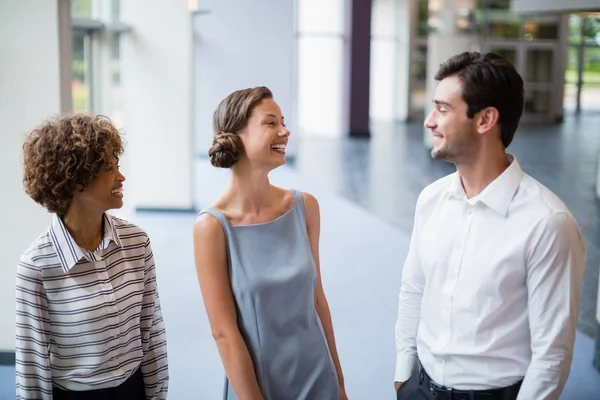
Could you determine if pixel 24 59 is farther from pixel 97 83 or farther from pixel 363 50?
pixel 363 50

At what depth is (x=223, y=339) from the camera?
2.32 meters

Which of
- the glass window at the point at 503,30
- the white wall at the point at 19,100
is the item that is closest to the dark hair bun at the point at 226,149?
the white wall at the point at 19,100

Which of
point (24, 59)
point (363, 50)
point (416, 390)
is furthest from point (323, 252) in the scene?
point (363, 50)

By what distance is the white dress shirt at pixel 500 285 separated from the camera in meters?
2.02

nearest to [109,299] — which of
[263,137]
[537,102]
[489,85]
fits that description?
[263,137]

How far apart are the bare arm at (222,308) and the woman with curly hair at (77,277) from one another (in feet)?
0.68

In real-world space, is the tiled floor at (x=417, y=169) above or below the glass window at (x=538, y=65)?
below

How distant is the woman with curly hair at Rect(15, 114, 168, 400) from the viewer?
210cm

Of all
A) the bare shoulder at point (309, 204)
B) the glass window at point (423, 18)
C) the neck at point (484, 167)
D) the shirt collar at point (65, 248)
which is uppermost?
the glass window at point (423, 18)

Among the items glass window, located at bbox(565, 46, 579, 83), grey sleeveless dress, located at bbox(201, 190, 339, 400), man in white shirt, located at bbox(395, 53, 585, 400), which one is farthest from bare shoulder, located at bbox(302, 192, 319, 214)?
glass window, located at bbox(565, 46, 579, 83)

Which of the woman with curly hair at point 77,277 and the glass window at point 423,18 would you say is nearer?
the woman with curly hair at point 77,277

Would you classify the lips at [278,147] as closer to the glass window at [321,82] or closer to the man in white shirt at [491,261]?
the man in white shirt at [491,261]

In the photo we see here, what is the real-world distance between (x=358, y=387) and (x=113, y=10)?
6.71m

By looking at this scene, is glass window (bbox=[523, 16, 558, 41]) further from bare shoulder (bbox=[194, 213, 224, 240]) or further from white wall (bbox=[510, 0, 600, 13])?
bare shoulder (bbox=[194, 213, 224, 240])
